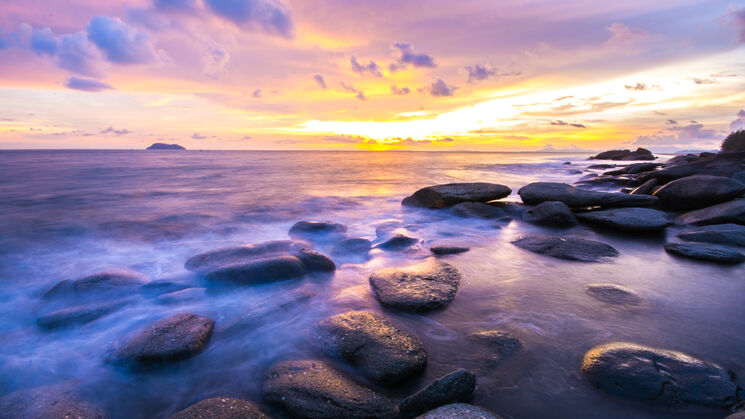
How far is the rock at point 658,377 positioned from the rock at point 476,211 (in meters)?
6.77

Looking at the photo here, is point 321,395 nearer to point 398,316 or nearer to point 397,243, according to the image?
point 398,316

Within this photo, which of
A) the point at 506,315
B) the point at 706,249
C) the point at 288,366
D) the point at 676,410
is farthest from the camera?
the point at 706,249

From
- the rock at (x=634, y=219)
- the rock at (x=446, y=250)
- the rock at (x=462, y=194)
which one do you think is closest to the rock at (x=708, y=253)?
the rock at (x=634, y=219)

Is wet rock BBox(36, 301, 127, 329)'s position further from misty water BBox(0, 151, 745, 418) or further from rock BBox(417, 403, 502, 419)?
rock BBox(417, 403, 502, 419)

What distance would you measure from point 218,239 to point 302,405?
20.4ft

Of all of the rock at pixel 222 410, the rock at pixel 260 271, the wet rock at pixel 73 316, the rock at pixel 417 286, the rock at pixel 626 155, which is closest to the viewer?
the rock at pixel 222 410

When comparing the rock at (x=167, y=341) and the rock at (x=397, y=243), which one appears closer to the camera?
the rock at (x=167, y=341)

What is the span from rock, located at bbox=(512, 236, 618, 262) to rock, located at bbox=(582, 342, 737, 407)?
120 inches

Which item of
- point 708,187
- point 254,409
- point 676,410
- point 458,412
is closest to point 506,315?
point 676,410

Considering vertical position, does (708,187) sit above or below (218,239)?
above

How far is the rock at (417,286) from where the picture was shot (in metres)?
4.15

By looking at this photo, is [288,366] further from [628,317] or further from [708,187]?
[708,187]

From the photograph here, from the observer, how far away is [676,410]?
94.7 inches

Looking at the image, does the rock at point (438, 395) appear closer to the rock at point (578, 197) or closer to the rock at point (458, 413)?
the rock at point (458, 413)
